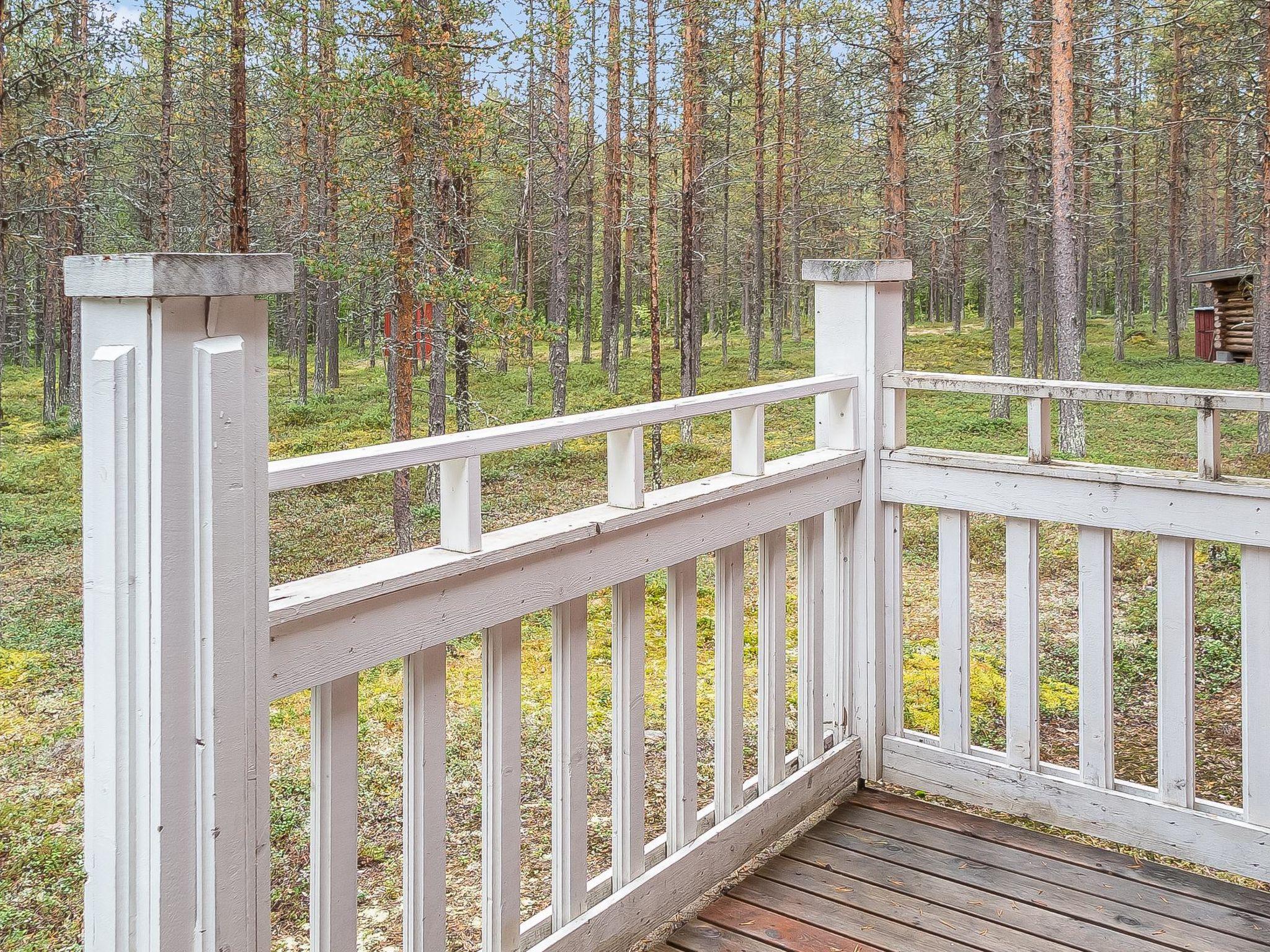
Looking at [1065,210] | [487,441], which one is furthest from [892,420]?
[1065,210]

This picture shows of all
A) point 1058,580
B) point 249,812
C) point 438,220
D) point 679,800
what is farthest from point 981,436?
point 249,812

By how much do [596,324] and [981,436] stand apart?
59.0 ft

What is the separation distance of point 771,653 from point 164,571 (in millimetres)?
1459

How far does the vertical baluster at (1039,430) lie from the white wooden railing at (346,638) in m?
0.45

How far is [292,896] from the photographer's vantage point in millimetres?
3641

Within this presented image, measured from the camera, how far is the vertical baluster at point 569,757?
1.76 m

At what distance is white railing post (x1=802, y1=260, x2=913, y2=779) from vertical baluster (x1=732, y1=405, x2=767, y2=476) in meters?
0.45

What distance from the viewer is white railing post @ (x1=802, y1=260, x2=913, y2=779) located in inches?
101

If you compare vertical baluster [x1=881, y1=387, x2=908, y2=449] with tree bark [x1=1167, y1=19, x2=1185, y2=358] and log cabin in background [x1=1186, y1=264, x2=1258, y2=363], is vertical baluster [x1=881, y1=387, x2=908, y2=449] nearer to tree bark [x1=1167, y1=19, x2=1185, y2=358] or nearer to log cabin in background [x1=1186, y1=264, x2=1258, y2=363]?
tree bark [x1=1167, y1=19, x2=1185, y2=358]

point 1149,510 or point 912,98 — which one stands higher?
point 912,98

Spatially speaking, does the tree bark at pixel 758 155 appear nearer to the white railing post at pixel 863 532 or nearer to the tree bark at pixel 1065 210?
the tree bark at pixel 1065 210

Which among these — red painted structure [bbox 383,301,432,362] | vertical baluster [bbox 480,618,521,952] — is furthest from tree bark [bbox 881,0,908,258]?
vertical baluster [bbox 480,618,521,952]

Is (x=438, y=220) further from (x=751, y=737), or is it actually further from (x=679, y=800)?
(x=679, y=800)

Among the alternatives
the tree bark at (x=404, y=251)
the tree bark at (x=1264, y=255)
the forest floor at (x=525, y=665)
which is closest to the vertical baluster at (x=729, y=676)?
the forest floor at (x=525, y=665)
